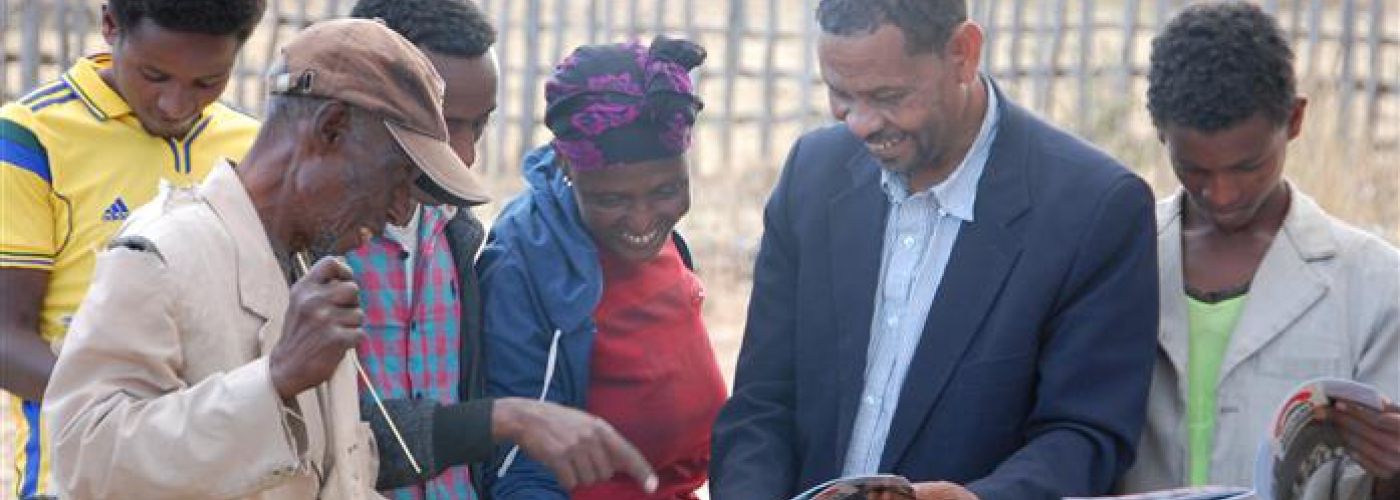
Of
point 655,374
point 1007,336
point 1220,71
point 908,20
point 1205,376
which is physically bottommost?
point 655,374

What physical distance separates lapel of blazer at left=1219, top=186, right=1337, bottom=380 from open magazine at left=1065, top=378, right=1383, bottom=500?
17 cm

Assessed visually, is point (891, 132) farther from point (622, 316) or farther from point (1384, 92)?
point (1384, 92)

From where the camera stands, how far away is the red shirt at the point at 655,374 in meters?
3.96

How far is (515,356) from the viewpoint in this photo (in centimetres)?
382

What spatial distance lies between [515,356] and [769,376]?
1.60 feet

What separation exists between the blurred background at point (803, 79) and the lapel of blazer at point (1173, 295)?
685cm

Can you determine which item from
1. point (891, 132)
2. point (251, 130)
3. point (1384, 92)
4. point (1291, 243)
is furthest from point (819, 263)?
point (1384, 92)

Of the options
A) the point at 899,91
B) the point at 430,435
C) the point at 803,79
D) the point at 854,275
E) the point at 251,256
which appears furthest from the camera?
the point at 803,79

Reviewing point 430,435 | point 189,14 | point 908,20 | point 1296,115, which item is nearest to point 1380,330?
point 1296,115

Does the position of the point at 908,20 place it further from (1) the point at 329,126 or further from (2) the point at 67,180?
(2) the point at 67,180

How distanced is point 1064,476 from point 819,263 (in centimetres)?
60

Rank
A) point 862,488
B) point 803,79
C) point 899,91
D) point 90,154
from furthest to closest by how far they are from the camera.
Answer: point 803,79 → point 90,154 → point 899,91 → point 862,488

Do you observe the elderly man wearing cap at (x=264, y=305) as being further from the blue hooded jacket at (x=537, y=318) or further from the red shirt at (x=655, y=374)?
the red shirt at (x=655, y=374)

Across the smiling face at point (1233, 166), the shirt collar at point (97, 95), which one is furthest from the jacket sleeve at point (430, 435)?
the smiling face at point (1233, 166)
